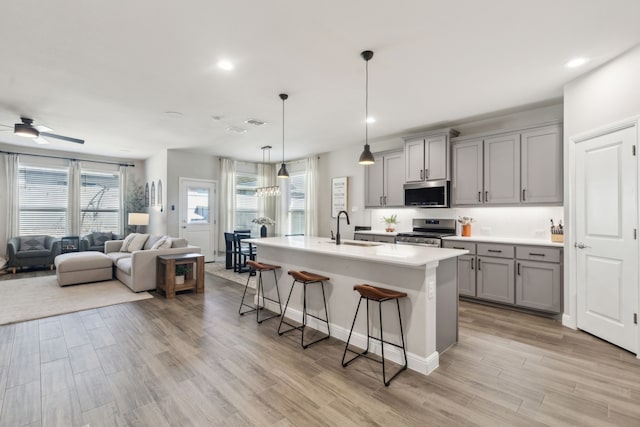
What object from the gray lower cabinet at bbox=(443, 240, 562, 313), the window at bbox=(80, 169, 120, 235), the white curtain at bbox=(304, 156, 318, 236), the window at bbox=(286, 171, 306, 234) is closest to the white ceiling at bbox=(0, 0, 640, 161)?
the gray lower cabinet at bbox=(443, 240, 562, 313)

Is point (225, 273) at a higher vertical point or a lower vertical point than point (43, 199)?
lower

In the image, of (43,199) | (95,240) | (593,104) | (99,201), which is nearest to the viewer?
(593,104)

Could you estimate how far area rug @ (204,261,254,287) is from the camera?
5.86 meters

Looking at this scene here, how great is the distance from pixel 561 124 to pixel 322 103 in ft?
10.1

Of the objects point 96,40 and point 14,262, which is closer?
point 96,40

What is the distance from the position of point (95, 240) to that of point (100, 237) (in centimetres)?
12

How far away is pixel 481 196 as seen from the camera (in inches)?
179

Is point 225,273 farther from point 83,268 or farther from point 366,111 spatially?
point 366,111

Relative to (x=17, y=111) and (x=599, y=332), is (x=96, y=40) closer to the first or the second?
(x=17, y=111)

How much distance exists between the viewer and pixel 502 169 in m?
4.34

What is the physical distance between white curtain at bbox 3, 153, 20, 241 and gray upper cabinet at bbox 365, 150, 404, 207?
25.8 feet

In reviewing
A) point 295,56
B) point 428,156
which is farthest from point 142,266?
point 428,156

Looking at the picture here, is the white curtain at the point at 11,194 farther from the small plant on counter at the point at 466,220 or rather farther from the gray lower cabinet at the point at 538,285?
the gray lower cabinet at the point at 538,285

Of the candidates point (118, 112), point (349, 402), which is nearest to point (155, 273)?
point (118, 112)
